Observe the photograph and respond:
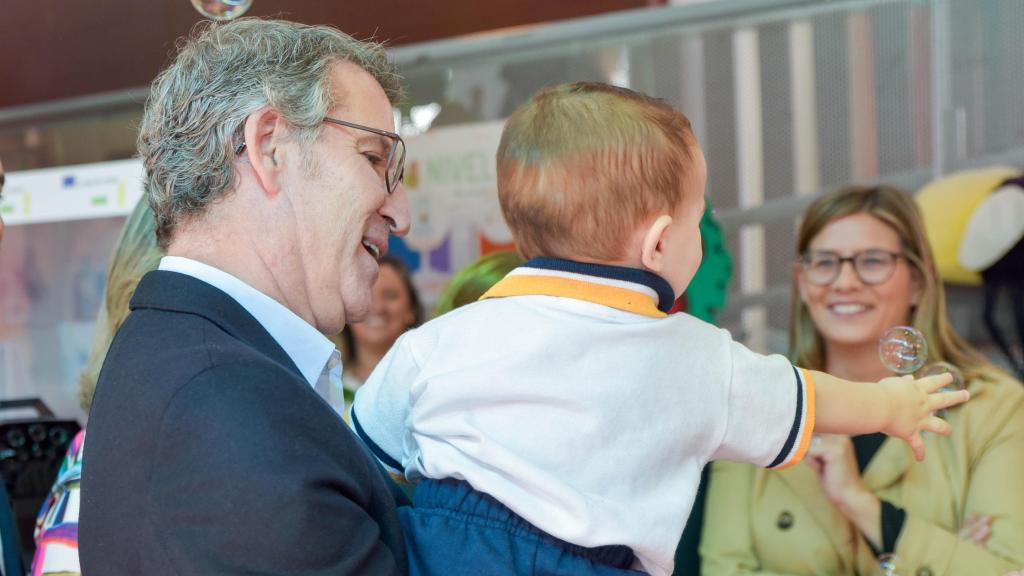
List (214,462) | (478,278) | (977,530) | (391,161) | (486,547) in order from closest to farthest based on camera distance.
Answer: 1. (214,462)
2. (486,547)
3. (391,161)
4. (977,530)
5. (478,278)

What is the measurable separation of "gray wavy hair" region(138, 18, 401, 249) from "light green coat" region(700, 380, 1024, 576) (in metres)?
1.75

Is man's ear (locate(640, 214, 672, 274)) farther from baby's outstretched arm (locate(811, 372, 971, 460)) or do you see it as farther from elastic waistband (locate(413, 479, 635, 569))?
elastic waistband (locate(413, 479, 635, 569))

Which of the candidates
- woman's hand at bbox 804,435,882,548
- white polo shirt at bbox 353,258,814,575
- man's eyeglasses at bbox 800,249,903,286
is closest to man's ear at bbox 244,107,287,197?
white polo shirt at bbox 353,258,814,575

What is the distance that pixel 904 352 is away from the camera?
7.24 feet

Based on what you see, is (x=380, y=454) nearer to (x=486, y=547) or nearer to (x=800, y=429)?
(x=486, y=547)

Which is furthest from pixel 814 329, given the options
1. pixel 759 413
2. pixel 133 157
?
pixel 133 157

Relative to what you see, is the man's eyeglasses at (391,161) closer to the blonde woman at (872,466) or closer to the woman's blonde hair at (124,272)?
the woman's blonde hair at (124,272)

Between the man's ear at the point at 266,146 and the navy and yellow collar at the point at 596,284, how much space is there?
0.38 meters

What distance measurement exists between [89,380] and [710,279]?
6.11 feet

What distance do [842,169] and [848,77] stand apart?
1.03 ft

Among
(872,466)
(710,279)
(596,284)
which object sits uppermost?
(596,284)

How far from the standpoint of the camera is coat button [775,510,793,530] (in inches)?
109

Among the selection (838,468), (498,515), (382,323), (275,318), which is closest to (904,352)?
→ (838,468)

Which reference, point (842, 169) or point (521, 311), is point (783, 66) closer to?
point (842, 169)
